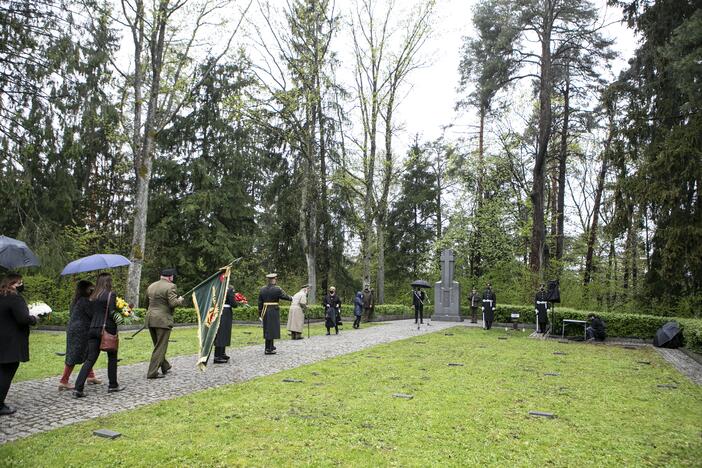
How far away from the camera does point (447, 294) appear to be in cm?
2442

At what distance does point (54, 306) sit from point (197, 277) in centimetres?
717

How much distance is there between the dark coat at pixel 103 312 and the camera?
696 centimetres

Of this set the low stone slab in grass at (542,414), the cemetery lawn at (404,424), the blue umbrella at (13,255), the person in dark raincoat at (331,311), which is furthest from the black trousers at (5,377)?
the person in dark raincoat at (331,311)

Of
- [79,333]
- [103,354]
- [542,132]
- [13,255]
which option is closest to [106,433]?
[79,333]

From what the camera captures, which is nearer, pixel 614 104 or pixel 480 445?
pixel 480 445

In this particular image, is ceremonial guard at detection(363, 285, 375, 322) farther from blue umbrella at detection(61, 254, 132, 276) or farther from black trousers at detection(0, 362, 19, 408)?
black trousers at detection(0, 362, 19, 408)

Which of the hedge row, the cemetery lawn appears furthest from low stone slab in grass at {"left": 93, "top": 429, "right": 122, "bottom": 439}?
the hedge row

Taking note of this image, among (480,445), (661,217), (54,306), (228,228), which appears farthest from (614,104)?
(54,306)

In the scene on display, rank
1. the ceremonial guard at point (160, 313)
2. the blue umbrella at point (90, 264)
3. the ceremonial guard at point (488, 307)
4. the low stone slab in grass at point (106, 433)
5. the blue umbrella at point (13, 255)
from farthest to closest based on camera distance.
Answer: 1. the ceremonial guard at point (488, 307)
2. the ceremonial guard at point (160, 313)
3. the blue umbrella at point (90, 264)
4. the blue umbrella at point (13, 255)
5. the low stone slab in grass at point (106, 433)

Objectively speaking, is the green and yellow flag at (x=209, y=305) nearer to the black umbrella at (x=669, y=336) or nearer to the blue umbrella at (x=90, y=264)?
the blue umbrella at (x=90, y=264)

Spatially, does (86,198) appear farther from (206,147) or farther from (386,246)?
(386,246)

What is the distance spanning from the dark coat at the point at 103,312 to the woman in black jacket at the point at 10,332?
112 cm

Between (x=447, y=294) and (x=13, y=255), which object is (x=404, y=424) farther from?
(x=447, y=294)

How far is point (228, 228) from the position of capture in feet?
90.6
